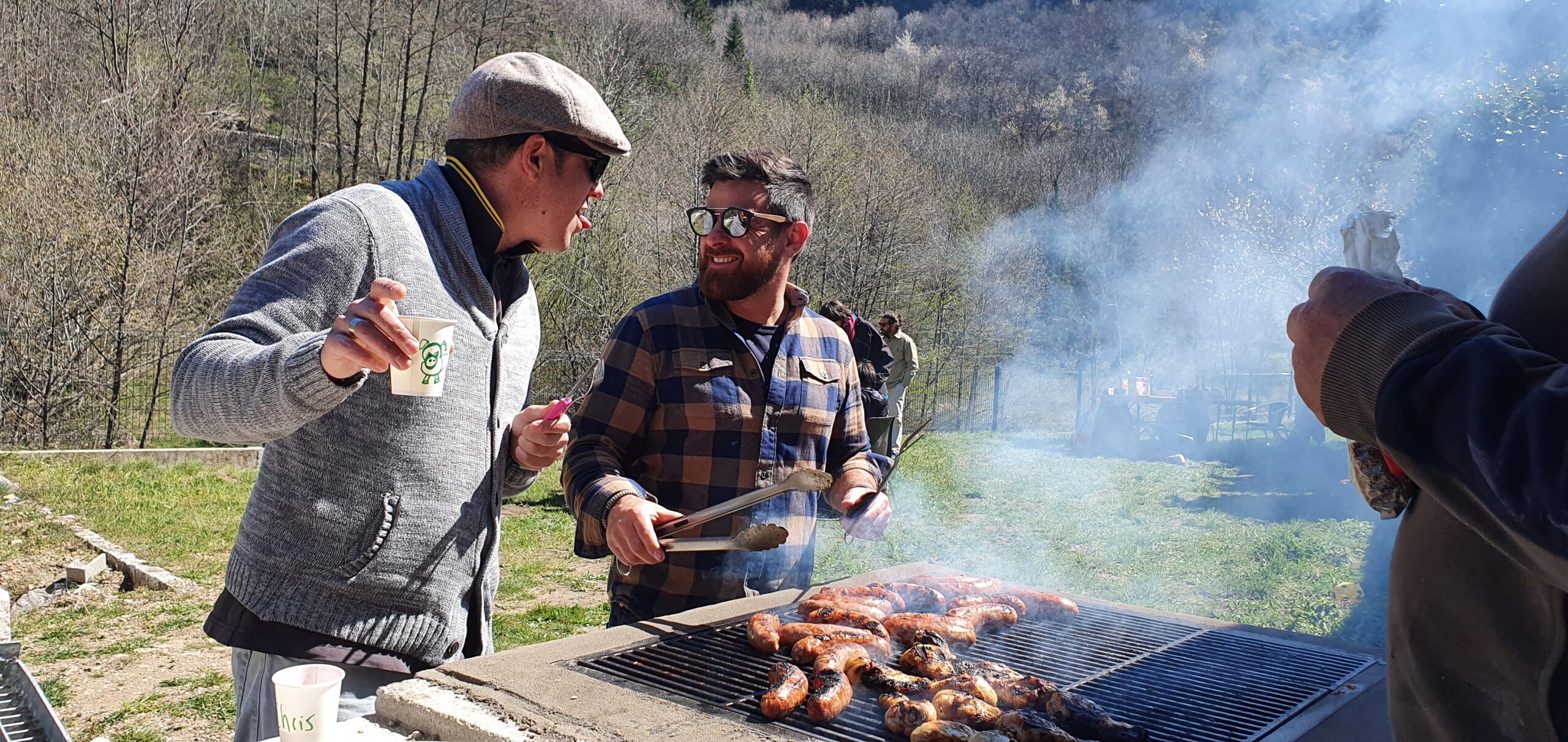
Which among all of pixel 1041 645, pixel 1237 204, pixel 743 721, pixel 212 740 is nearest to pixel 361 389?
pixel 743 721

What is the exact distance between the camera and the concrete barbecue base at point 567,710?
1999 mm

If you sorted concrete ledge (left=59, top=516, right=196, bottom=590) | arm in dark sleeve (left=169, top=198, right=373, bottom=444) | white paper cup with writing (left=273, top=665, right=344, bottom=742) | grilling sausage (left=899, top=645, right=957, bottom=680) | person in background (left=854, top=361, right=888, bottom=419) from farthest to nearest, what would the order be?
person in background (left=854, top=361, right=888, bottom=419) → concrete ledge (left=59, top=516, right=196, bottom=590) → grilling sausage (left=899, top=645, right=957, bottom=680) → arm in dark sleeve (left=169, top=198, right=373, bottom=444) → white paper cup with writing (left=273, top=665, right=344, bottom=742)

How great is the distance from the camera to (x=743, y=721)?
2.09m

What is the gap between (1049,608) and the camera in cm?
321

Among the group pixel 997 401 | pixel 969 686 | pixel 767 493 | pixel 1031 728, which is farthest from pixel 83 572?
pixel 997 401

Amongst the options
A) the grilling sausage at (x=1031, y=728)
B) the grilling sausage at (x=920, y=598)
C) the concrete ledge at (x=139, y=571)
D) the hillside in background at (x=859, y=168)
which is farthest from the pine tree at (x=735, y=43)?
the grilling sausage at (x=1031, y=728)

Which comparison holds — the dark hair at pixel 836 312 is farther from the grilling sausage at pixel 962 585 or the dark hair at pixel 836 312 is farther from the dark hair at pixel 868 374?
the grilling sausage at pixel 962 585

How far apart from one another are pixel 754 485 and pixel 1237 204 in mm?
21722

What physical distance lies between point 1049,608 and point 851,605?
2.49ft

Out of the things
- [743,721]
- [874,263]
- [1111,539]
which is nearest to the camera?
[743,721]

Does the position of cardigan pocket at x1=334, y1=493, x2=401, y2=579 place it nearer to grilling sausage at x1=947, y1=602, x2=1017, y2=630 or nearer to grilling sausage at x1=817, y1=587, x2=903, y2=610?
grilling sausage at x1=817, y1=587, x2=903, y2=610

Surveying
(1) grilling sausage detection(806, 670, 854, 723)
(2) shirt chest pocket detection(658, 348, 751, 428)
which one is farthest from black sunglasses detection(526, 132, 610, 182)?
(1) grilling sausage detection(806, 670, 854, 723)

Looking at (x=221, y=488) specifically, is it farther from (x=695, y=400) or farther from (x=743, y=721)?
(x=743, y=721)

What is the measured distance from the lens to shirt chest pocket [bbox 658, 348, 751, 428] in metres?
3.17
